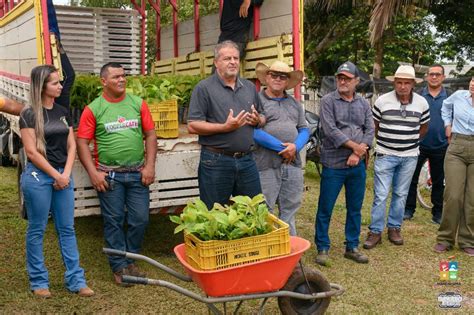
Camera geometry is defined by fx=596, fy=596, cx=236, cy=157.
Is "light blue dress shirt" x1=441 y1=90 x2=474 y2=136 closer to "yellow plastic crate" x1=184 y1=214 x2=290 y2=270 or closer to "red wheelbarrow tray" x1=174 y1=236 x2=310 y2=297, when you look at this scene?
"red wheelbarrow tray" x1=174 y1=236 x2=310 y2=297

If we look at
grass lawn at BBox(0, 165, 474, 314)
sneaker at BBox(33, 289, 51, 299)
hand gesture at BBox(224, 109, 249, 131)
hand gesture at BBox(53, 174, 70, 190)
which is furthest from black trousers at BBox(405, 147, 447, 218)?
sneaker at BBox(33, 289, 51, 299)

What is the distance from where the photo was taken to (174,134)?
5566mm

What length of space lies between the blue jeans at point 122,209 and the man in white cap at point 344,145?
1859 mm

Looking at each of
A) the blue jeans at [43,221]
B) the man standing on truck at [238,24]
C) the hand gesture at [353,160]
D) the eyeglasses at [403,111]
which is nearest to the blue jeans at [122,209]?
the blue jeans at [43,221]

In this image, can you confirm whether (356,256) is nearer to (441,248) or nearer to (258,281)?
(441,248)

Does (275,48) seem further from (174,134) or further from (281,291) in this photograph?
(281,291)

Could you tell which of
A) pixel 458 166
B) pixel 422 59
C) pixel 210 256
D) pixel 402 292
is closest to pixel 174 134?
pixel 210 256

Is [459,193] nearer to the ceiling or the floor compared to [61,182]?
nearer to the floor

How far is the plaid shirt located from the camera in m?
5.89

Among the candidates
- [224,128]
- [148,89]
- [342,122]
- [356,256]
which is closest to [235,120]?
[224,128]

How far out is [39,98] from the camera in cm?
Result: 462

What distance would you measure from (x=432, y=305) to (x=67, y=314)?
2958 millimetres

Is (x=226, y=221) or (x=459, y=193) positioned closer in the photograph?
(x=226, y=221)

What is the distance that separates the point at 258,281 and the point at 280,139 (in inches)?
73.2
